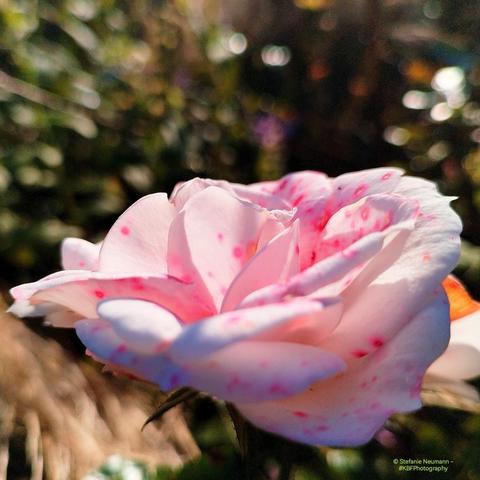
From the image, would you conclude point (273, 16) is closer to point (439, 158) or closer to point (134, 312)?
point (439, 158)

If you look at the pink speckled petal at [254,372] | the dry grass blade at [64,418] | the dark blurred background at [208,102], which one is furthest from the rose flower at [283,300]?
the dark blurred background at [208,102]

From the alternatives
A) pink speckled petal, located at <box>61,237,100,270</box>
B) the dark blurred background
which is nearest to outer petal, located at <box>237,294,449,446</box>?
pink speckled petal, located at <box>61,237,100,270</box>

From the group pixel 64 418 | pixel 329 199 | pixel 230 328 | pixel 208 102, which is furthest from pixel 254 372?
pixel 208 102

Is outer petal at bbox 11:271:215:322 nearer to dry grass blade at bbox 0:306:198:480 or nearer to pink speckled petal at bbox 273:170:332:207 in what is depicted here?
pink speckled petal at bbox 273:170:332:207

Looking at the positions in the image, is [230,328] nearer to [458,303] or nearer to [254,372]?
[254,372]

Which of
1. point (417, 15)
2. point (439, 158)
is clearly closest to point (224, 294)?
point (439, 158)

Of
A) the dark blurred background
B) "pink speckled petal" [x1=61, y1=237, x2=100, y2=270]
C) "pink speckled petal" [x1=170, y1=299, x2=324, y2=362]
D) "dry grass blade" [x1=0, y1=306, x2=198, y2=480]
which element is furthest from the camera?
the dark blurred background
